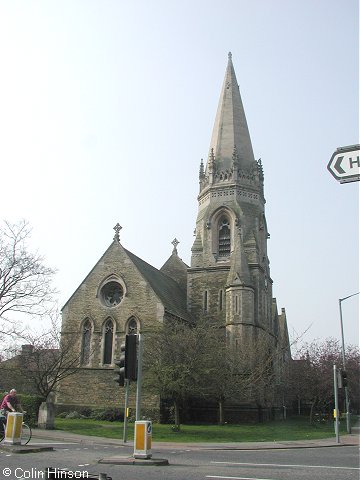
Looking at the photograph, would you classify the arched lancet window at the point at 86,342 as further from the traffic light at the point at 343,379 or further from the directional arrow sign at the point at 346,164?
the directional arrow sign at the point at 346,164

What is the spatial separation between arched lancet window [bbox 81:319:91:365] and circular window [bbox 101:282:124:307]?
1.94 metres

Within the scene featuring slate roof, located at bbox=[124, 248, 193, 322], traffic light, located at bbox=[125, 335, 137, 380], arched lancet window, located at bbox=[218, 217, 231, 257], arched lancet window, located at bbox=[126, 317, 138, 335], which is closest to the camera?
traffic light, located at bbox=[125, 335, 137, 380]

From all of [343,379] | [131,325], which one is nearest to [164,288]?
[131,325]

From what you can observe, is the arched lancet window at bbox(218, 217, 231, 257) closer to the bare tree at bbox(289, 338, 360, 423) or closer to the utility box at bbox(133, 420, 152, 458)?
the bare tree at bbox(289, 338, 360, 423)

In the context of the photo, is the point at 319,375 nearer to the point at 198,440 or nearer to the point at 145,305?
the point at 145,305

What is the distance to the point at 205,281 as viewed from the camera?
41094mm

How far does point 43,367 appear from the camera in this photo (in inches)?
1022

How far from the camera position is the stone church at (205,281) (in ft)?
110

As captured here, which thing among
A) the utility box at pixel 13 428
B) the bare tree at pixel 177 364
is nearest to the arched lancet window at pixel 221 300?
the bare tree at pixel 177 364

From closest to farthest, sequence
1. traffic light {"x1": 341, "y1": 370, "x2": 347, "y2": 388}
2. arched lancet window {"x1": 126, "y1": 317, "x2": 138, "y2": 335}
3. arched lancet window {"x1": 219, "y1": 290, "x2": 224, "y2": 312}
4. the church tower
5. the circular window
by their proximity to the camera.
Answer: traffic light {"x1": 341, "y1": 370, "x2": 347, "y2": 388}, arched lancet window {"x1": 126, "y1": 317, "x2": 138, "y2": 335}, the circular window, the church tower, arched lancet window {"x1": 219, "y1": 290, "x2": 224, "y2": 312}

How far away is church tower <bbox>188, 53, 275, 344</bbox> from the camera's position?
3766 cm

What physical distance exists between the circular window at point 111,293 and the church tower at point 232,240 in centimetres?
718

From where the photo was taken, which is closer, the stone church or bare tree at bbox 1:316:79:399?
bare tree at bbox 1:316:79:399

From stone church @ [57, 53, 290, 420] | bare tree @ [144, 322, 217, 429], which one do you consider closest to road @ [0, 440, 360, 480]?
bare tree @ [144, 322, 217, 429]
